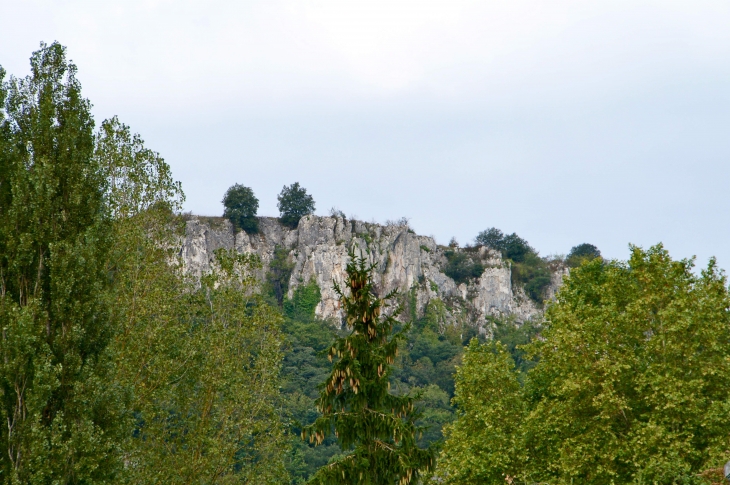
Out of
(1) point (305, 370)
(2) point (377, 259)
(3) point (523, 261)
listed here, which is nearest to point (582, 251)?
(3) point (523, 261)

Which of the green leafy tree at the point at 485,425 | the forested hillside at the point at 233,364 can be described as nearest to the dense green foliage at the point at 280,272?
the forested hillside at the point at 233,364

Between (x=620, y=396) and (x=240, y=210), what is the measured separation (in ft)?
392

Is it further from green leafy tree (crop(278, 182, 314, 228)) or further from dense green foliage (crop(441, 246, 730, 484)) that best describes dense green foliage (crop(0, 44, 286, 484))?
green leafy tree (crop(278, 182, 314, 228))

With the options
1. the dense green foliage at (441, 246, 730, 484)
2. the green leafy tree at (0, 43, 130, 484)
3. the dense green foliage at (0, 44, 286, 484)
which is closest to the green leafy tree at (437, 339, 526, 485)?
the dense green foliage at (441, 246, 730, 484)

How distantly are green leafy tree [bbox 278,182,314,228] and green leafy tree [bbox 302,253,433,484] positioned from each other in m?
125

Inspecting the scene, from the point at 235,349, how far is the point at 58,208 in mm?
9410

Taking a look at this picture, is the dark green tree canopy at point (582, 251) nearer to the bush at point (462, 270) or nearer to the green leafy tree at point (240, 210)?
the bush at point (462, 270)

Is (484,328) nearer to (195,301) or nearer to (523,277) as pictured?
(523,277)

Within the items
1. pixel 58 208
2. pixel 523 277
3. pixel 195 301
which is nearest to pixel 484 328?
pixel 523 277

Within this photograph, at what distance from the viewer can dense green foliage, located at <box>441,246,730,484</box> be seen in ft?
69.5

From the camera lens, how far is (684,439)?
21.7m

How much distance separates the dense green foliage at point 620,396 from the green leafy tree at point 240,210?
114300mm

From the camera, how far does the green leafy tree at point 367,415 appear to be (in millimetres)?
16484

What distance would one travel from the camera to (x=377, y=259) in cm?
13788
